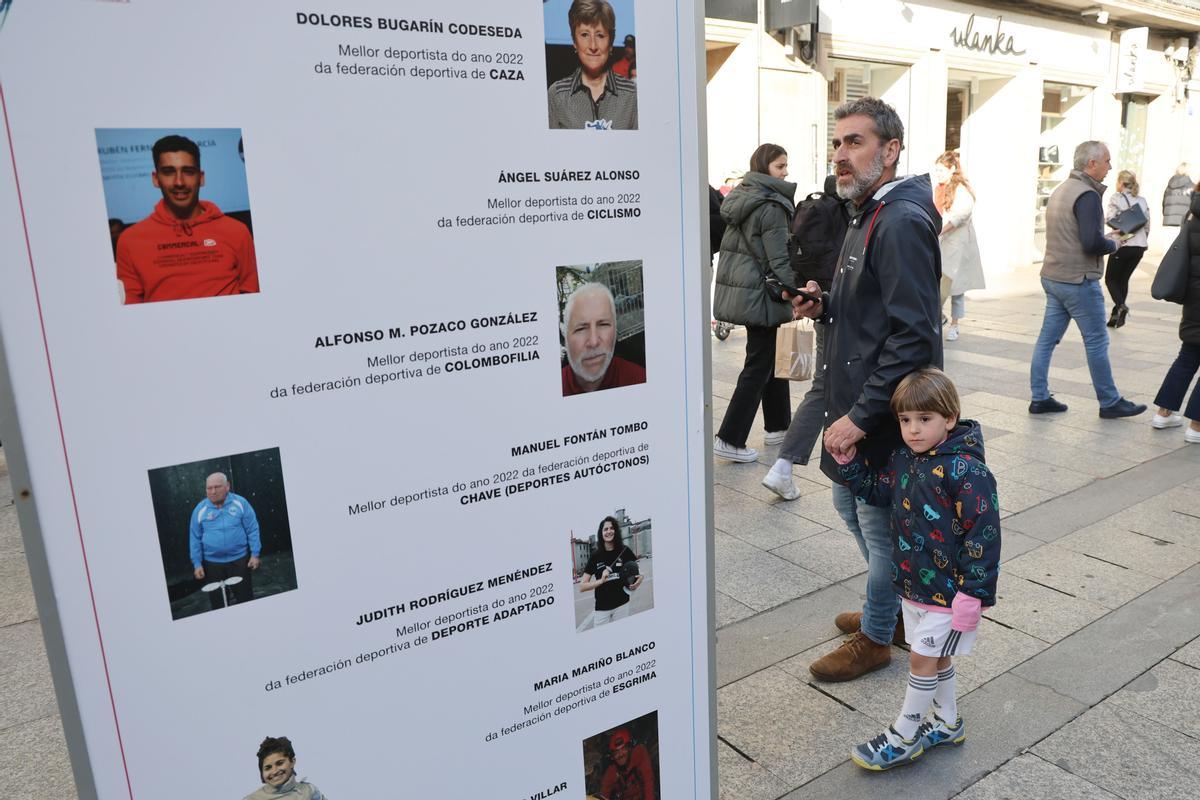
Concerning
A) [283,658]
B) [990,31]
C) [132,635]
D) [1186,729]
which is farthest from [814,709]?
[990,31]

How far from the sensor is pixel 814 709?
3.31m

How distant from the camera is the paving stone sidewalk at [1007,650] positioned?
296cm

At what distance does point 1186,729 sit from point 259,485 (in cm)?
320

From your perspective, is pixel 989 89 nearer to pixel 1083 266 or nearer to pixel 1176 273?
pixel 1083 266

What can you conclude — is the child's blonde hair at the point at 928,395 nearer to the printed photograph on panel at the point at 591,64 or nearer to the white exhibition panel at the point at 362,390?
the white exhibition panel at the point at 362,390

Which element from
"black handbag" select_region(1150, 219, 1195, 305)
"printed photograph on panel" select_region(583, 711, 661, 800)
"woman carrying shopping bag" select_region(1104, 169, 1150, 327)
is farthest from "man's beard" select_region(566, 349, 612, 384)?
"woman carrying shopping bag" select_region(1104, 169, 1150, 327)

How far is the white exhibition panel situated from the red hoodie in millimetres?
18

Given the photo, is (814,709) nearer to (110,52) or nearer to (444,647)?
(444,647)

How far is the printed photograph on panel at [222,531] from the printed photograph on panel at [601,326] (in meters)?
0.59

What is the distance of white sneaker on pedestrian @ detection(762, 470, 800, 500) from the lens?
5.35 m

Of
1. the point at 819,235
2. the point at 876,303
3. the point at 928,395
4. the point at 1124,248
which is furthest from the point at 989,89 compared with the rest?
the point at 928,395

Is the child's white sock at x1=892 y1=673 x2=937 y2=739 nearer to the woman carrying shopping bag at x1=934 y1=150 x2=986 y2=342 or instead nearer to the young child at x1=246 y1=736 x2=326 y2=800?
the young child at x1=246 y1=736 x2=326 y2=800

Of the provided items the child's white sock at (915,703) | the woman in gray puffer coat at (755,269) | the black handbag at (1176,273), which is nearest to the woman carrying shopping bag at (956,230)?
the black handbag at (1176,273)

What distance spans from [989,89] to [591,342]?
17.9 metres
